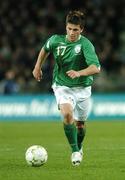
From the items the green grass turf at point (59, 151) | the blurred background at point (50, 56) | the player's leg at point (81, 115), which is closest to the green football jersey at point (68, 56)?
the player's leg at point (81, 115)

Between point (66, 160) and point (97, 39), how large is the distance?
44.9ft

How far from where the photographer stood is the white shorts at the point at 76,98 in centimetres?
984

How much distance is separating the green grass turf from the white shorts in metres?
0.73

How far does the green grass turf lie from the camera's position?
8.70m

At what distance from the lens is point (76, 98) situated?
32.9 ft

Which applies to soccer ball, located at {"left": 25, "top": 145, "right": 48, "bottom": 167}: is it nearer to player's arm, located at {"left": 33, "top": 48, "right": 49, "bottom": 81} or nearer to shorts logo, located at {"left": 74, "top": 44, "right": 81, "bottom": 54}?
player's arm, located at {"left": 33, "top": 48, "right": 49, "bottom": 81}

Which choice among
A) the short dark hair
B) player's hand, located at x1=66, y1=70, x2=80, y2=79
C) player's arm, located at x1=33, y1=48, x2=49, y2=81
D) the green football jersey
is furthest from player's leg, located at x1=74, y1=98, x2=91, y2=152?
the short dark hair

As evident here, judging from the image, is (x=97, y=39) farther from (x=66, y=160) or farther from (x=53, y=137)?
(x=66, y=160)

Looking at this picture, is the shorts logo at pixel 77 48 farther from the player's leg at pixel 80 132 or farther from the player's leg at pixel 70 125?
the player's leg at pixel 80 132

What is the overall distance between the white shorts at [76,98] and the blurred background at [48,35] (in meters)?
11.8

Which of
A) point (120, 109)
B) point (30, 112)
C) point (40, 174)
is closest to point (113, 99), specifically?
point (120, 109)

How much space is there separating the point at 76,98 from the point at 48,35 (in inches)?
536

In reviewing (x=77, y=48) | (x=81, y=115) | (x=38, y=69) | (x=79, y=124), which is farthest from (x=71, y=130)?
(x=77, y=48)

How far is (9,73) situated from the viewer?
21.3 meters
